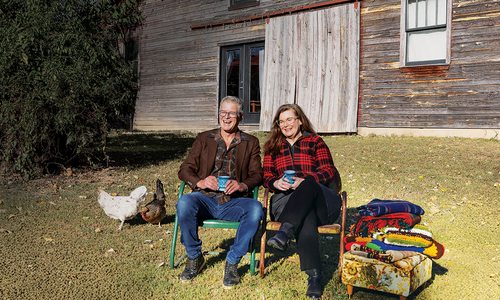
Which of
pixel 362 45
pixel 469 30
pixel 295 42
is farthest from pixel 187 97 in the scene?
pixel 469 30

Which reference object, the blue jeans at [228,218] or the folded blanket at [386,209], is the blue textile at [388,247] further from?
the blue jeans at [228,218]

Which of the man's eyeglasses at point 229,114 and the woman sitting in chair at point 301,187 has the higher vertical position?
the man's eyeglasses at point 229,114

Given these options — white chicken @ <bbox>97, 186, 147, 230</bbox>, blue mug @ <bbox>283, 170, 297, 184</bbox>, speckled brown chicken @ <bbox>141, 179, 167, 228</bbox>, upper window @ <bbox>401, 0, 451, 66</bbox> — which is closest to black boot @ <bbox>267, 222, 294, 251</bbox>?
blue mug @ <bbox>283, 170, 297, 184</bbox>

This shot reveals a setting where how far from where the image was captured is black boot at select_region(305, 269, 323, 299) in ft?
12.2

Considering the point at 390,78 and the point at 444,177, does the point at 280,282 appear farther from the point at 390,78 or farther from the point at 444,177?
the point at 390,78

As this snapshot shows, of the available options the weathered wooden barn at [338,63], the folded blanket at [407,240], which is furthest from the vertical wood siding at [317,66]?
the folded blanket at [407,240]

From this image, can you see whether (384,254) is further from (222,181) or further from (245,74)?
(245,74)

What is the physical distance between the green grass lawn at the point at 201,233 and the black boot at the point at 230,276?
0.07m

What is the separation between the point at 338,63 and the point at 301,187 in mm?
8974

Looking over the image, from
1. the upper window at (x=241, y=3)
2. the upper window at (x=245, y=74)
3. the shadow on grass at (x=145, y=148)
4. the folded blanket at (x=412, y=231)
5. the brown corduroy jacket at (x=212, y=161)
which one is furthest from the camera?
the upper window at (x=245, y=74)

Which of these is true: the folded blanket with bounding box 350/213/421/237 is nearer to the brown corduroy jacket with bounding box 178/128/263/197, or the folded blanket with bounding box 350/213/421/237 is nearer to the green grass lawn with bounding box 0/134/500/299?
the green grass lawn with bounding box 0/134/500/299

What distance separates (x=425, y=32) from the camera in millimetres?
11398

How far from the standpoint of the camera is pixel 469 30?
421 inches

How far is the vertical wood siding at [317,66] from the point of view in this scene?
12.4m
